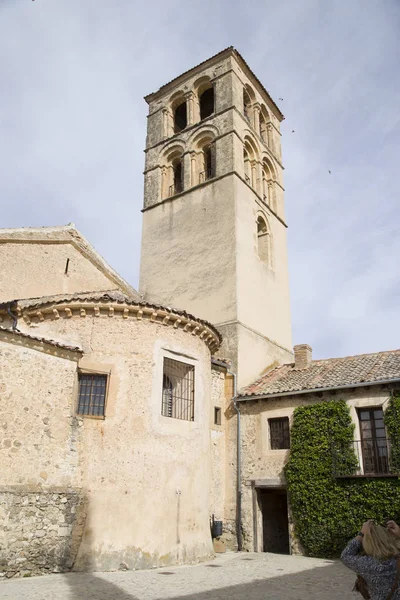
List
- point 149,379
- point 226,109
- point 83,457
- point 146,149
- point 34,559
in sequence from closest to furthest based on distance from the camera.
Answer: point 34,559
point 83,457
point 149,379
point 226,109
point 146,149

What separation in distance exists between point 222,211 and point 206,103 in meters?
9.75

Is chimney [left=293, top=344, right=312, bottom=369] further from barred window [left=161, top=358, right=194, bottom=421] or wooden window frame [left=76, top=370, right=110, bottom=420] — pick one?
wooden window frame [left=76, top=370, right=110, bottom=420]

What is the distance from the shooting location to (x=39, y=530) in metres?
10.2

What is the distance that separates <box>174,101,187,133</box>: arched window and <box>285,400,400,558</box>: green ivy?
60.5 ft

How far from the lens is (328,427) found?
49.3ft

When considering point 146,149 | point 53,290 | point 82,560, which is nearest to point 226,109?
point 146,149

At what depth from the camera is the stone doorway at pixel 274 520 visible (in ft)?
53.4

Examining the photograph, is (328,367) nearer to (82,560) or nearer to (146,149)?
(82,560)

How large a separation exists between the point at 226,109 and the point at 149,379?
1606cm

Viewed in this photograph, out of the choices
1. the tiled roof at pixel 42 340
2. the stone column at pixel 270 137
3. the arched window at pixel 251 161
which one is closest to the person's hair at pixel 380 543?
the tiled roof at pixel 42 340

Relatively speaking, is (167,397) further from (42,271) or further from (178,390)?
(42,271)

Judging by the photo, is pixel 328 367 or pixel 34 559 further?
pixel 328 367

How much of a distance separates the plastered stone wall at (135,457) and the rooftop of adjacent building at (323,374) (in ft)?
12.6

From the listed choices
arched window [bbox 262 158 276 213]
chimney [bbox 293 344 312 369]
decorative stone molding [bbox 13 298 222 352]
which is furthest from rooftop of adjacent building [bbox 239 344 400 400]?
A: arched window [bbox 262 158 276 213]
